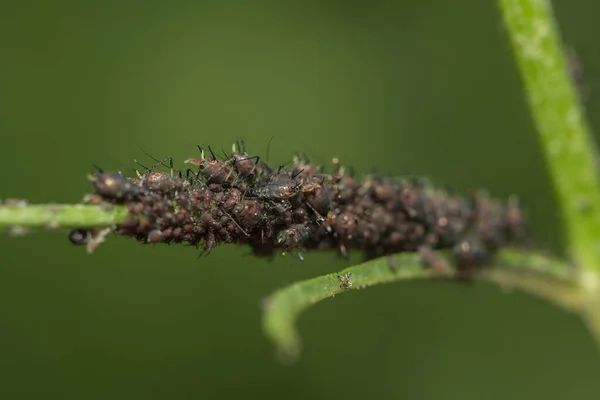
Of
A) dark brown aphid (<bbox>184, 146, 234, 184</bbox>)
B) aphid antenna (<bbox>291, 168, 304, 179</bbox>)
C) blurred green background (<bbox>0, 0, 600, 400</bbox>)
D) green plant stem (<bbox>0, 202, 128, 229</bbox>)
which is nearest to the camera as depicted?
green plant stem (<bbox>0, 202, 128, 229</bbox>)

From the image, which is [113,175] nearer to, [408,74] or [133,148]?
[133,148]

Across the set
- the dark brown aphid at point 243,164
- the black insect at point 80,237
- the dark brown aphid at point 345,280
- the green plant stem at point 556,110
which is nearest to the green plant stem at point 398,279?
the dark brown aphid at point 345,280

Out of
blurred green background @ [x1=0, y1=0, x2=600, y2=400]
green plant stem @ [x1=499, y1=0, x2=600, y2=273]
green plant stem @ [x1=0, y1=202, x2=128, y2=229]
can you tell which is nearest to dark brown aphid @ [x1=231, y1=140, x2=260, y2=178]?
green plant stem @ [x1=0, y1=202, x2=128, y2=229]

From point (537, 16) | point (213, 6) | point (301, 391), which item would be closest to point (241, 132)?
point (213, 6)

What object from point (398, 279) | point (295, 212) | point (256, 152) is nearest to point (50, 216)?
point (295, 212)

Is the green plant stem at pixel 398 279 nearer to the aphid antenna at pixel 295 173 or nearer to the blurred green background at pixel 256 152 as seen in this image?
the aphid antenna at pixel 295 173

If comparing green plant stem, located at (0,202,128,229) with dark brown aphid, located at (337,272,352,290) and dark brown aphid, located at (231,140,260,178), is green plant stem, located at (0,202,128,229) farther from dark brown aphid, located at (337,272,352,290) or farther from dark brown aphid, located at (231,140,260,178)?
dark brown aphid, located at (337,272,352,290)
